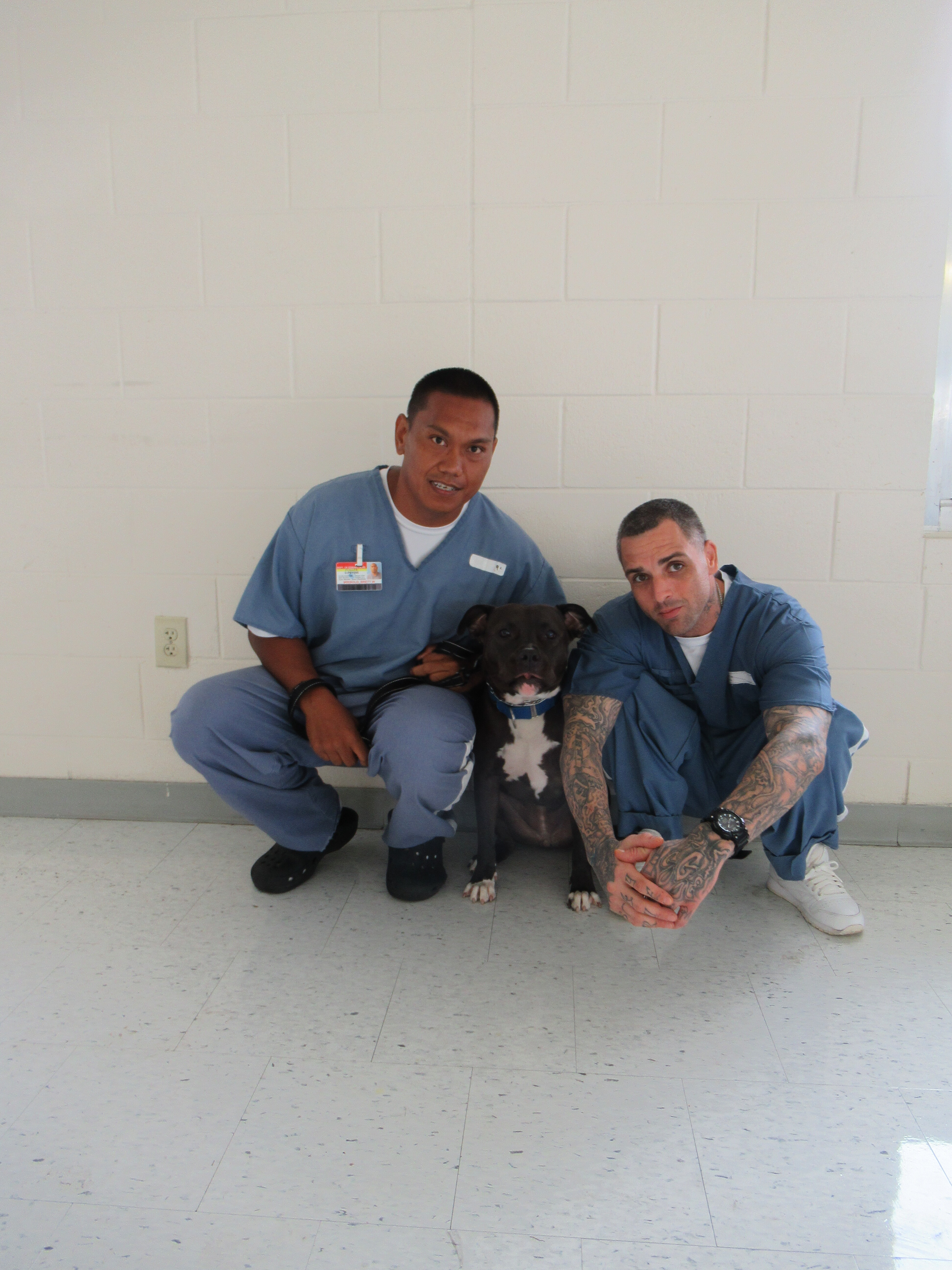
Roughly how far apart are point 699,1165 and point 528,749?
37.8 inches

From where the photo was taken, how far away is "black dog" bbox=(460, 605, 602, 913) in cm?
199

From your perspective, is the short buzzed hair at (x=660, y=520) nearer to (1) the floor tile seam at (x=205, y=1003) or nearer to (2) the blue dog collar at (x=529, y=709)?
(2) the blue dog collar at (x=529, y=709)

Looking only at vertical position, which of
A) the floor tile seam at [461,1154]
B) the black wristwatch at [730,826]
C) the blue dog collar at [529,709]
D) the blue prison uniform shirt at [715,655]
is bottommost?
the floor tile seam at [461,1154]

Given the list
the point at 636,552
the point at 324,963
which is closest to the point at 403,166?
the point at 636,552

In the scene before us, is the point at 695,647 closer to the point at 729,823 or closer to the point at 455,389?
the point at 729,823

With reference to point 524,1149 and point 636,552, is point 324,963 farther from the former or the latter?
point 636,552

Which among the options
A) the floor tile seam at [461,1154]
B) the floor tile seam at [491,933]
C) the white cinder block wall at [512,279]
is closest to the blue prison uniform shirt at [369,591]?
the white cinder block wall at [512,279]

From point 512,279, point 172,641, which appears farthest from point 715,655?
point 172,641

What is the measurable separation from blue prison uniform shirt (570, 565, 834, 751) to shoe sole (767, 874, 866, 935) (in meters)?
0.38

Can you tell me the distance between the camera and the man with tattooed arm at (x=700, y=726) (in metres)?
1.68

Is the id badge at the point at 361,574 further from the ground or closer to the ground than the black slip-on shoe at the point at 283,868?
further from the ground

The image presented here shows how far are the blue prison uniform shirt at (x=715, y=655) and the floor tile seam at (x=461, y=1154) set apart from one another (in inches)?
34.0

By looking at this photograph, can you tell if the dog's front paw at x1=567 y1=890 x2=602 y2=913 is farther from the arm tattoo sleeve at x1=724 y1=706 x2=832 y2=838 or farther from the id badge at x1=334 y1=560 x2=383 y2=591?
the id badge at x1=334 y1=560 x2=383 y2=591

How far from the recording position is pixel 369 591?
2158 mm
